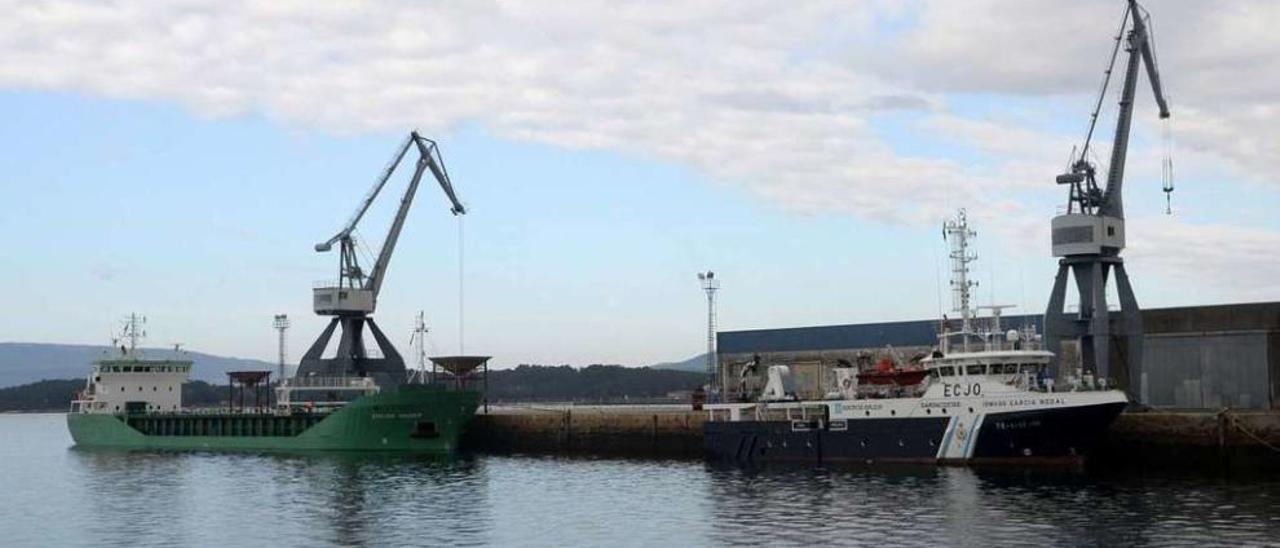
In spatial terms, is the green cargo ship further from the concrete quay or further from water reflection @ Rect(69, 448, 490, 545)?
the concrete quay

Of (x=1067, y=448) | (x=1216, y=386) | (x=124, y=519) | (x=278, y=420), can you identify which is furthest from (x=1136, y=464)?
(x=278, y=420)

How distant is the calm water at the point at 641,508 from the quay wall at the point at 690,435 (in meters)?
5.55

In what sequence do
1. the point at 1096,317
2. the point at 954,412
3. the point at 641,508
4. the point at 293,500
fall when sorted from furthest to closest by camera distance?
the point at 1096,317
the point at 954,412
the point at 293,500
the point at 641,508

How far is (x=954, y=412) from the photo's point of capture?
61.3 m

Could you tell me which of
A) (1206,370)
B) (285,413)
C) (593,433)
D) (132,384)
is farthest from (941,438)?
(132,384)

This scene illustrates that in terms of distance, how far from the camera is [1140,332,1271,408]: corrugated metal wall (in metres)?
69.8

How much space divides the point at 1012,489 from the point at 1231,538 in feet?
47.4

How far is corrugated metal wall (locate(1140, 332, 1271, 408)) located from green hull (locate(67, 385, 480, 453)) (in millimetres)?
39911

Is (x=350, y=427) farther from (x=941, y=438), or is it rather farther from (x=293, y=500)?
(x=941, y=438)

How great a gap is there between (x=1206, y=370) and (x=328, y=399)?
57.7 m

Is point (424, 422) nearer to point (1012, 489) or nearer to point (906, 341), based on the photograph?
point (906, 341)


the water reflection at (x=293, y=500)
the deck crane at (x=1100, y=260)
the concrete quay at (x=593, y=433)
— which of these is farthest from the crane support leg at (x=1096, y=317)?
the water reflection at (x=293, y=500)

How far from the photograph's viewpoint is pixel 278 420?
92188 millimetres

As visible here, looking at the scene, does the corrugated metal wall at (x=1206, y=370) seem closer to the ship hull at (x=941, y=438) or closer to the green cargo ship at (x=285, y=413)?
the ship hull at (x=941, y=438)
